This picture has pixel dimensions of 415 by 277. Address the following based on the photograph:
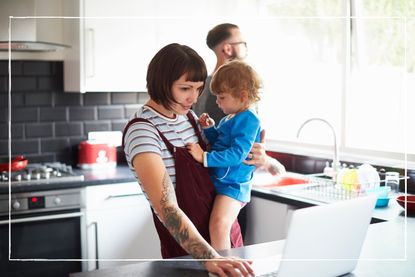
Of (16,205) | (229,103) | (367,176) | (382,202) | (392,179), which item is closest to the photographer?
(229,103)

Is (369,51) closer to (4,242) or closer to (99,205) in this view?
(99,205)

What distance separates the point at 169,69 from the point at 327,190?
0.39m

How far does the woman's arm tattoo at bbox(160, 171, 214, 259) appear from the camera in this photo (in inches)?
30.7

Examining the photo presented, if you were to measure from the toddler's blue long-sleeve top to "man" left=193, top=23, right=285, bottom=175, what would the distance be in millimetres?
13

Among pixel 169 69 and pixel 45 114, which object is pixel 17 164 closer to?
pixel 45 114

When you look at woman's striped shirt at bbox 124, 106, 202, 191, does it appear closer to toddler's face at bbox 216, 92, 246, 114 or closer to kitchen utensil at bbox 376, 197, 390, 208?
toddler's face at bbox 216, 92, 246, 114

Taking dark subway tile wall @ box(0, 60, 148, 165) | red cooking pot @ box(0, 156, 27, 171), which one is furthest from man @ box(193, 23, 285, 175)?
dark subway tile wall @ box(0, 60, 148, 165)

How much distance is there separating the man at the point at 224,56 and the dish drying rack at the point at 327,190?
18 cm

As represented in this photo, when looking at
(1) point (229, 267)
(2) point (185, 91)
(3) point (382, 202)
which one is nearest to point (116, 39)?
(2) point (185, 91)

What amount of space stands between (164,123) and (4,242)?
0.90m

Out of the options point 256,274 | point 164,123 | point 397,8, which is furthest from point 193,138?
point 397,8

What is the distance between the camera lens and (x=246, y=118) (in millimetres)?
741

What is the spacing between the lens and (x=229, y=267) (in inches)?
30.9

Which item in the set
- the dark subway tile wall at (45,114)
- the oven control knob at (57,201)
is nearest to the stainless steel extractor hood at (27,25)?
the dark subway tile wall at (45,114)
